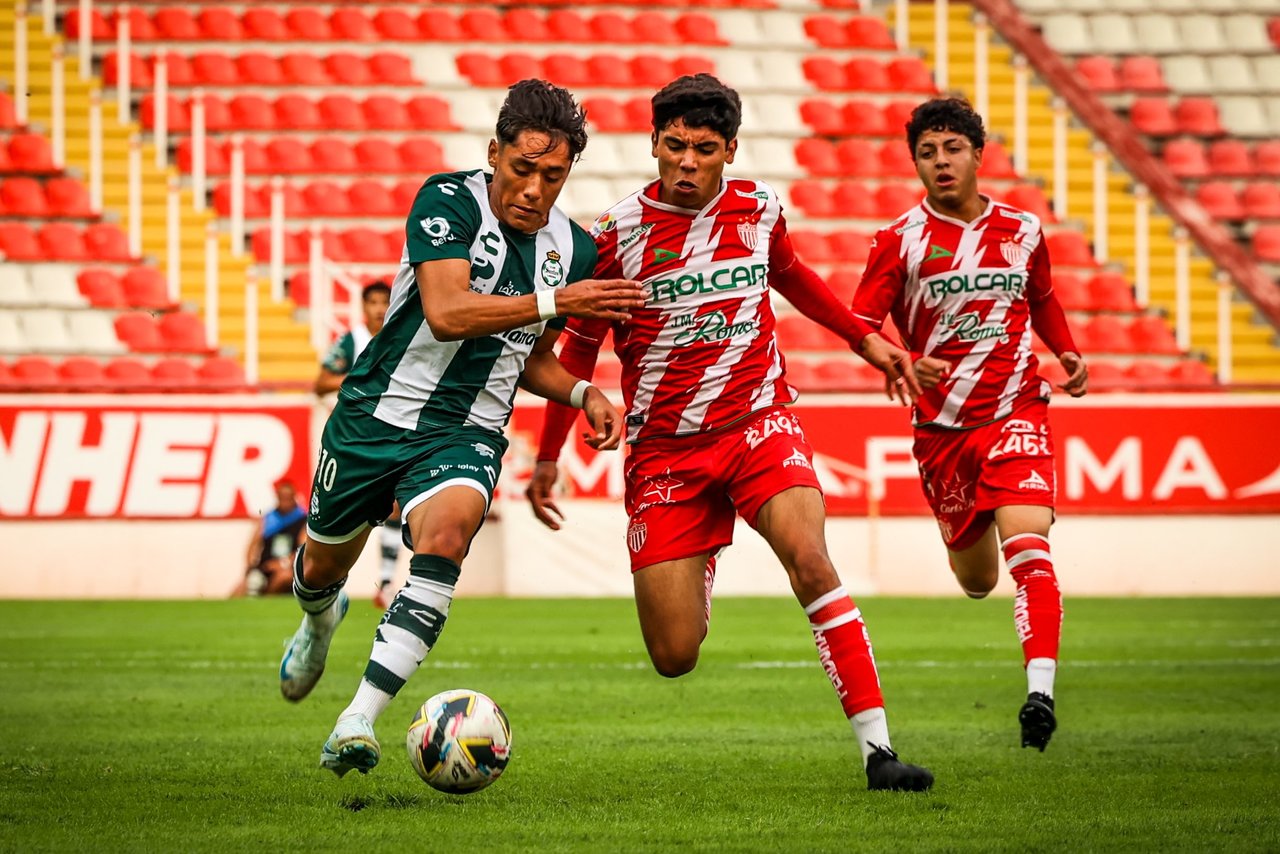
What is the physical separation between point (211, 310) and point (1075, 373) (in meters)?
12.8

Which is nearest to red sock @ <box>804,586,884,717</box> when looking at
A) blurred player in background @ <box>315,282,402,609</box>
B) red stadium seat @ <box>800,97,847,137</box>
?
blurred player in background @ <box>315,282,402,609</box>

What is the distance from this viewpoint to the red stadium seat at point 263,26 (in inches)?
885

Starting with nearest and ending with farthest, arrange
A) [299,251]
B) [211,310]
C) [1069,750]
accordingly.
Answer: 1. [1069,750]
2. [211,310]
3. [299,251]

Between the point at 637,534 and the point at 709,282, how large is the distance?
0.94 m

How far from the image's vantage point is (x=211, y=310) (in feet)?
61.3

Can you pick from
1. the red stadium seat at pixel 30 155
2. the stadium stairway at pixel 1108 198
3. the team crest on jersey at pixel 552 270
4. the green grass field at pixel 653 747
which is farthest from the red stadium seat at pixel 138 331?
the team crest on jersey at pixel 552 270

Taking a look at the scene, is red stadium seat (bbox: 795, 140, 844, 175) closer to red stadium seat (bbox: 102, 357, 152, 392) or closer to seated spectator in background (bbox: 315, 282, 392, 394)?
red stadium seat (bbox: 102, 357, 152, 392)

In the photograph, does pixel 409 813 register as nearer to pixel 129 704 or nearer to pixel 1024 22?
pixel 129 704

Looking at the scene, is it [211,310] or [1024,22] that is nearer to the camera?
[211,310]

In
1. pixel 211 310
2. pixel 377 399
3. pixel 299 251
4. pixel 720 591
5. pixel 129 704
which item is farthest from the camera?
pixel 299 251

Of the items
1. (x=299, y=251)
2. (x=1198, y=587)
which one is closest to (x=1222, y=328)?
(x=1198, y=587)

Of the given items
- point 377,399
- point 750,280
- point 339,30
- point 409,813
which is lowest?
point 409,813

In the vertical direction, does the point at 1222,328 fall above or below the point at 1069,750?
above

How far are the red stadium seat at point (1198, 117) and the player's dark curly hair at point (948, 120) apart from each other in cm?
Result: 1667
